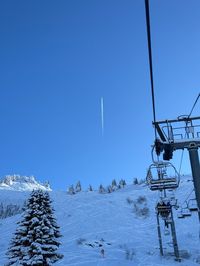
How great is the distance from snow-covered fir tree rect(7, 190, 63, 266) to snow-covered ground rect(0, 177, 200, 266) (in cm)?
843

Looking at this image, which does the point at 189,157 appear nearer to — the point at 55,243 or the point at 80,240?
the point at 55,243

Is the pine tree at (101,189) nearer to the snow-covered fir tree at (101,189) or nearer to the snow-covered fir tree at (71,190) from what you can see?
the snow-covered fir tree at (101,189)

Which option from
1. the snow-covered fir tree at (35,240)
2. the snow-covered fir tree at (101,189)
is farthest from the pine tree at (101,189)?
the snow-covered fir tree at (35,240)

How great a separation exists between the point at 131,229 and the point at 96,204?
85.2 ft

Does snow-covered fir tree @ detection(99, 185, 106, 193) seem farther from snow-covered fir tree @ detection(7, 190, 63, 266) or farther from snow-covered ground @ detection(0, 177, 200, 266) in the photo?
snow-covered fir tree @ detection(7, 190, 63, 266)

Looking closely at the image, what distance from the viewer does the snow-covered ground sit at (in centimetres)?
3494

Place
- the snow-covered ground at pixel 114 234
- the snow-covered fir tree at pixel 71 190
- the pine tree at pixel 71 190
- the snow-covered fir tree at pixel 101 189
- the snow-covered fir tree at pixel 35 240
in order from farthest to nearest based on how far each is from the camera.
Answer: the snow-covered fir tree at pixel 71 190 < the pine tree at pixel 71 190 < the snow-covered fir tree at pixel 101 189 < the snow-covered ground at pixel 114 234 < the snow-covered fir tree at pixel 35 240

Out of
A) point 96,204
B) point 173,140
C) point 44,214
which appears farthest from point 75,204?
point 173,140

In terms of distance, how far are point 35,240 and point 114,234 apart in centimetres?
2872

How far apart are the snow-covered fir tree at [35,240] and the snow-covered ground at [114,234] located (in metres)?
8.43

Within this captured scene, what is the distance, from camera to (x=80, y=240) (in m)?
47.5

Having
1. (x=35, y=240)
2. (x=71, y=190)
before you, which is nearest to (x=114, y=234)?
(x=35, y=240)

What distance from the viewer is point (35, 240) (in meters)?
25.5

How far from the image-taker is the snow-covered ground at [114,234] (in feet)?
115
